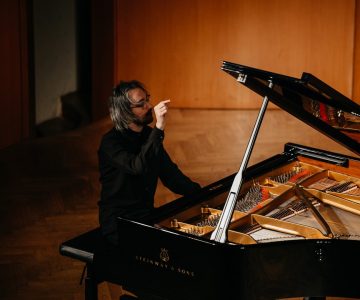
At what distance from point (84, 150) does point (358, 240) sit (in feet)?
11.8

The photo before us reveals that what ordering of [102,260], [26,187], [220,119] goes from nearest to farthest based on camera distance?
[102,260]
[26,187]
[220,119]

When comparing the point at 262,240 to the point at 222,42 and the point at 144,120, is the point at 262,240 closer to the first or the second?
the point at 144,120

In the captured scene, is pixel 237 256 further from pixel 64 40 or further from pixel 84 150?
pixel 64 40

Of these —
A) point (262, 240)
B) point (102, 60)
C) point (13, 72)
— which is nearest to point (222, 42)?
point (102, 60)

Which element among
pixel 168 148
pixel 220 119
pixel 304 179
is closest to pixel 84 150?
pixel 168 148

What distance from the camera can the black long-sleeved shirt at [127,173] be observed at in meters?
3.42

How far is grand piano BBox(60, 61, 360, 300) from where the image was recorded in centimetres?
294

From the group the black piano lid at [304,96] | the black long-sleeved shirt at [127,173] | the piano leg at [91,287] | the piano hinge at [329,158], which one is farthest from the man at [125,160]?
the piano hinge at [329,158]

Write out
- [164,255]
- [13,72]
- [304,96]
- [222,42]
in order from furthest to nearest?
1. [222,42]
2. [13,72]
3. [304,96]
4. [164,255]

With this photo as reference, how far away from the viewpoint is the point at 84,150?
6344mm

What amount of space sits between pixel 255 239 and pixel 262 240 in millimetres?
53

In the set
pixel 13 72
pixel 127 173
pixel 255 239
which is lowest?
pixel 255 239

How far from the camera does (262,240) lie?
3.16 metres

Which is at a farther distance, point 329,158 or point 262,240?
point 329,158
